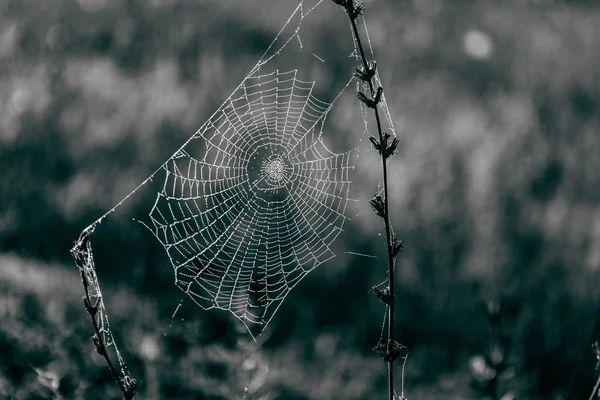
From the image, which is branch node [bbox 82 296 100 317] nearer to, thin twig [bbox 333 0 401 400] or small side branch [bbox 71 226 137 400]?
small side branch [bbox 71 226 137 400]

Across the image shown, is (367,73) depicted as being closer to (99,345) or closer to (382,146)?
(382,146)

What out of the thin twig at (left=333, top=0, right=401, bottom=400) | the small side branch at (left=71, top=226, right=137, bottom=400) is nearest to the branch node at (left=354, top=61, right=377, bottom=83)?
the thin twig at (left=333, top=0, right=401, bottom=400)

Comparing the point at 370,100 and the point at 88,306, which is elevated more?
the point at 370,100

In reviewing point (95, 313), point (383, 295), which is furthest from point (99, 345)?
point (383, 295)

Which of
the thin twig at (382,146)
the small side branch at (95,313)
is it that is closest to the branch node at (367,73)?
the thin twig at (382,146)

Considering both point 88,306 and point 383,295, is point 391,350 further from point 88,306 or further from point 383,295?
point 88,306

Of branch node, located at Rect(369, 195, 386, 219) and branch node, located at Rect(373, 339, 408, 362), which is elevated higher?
branch node, located at Rect(369, 195, 386, 219)

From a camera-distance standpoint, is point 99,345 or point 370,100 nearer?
point 370,100

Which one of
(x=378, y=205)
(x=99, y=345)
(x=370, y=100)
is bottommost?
(x=99, y=345)

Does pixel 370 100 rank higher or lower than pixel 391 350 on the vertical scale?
higher

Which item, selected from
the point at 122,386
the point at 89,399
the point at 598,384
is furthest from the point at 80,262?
the point at 89,399

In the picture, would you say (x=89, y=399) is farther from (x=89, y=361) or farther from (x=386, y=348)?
(x=386, y=348)
